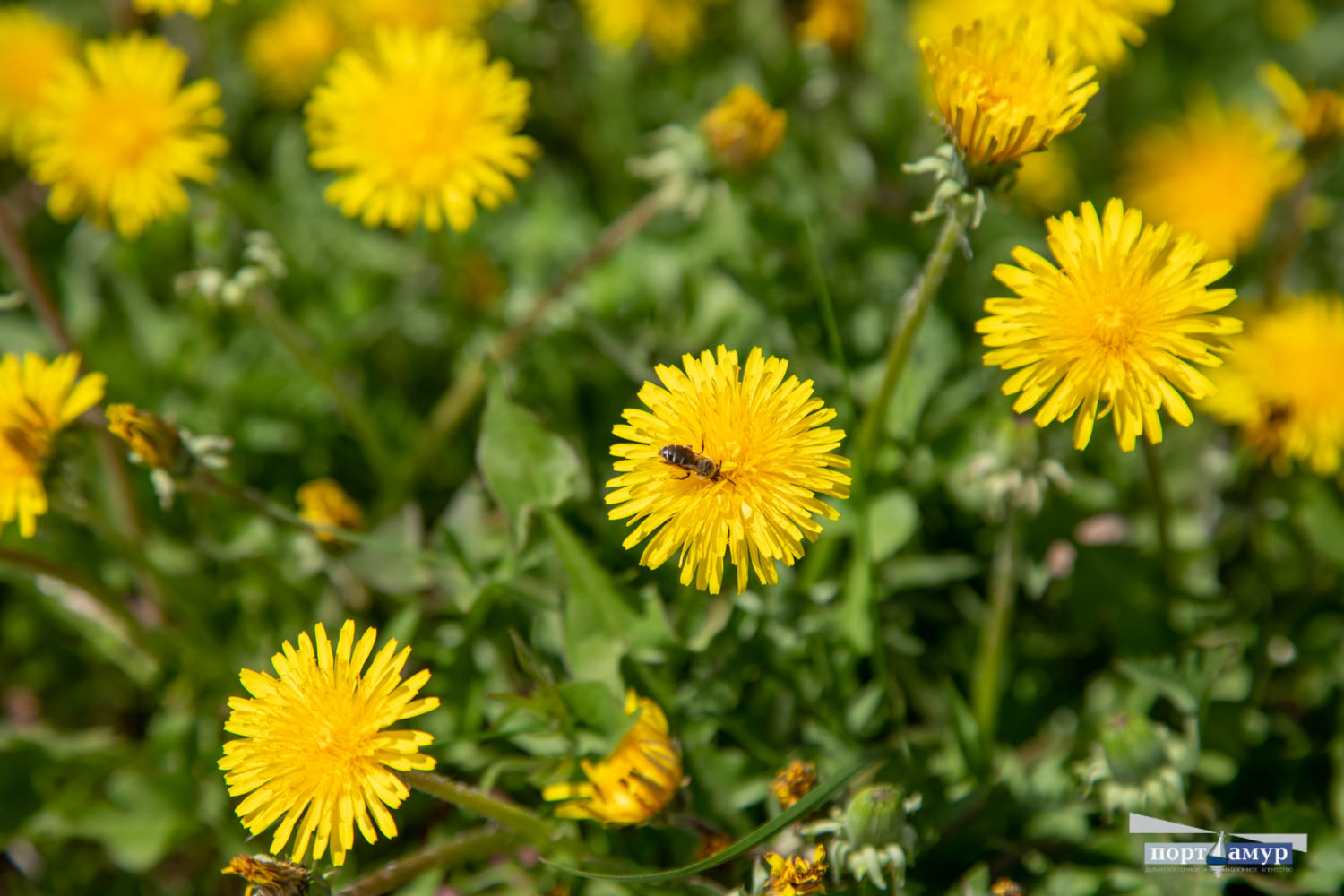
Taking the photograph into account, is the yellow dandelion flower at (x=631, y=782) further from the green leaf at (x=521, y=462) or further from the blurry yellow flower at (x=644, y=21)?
the blurry yellow flower at (x=644, y=21)

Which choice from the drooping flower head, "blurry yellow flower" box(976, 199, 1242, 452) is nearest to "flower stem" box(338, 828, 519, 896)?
"blurry yellow flower" box(976, 199, 1242, 452)

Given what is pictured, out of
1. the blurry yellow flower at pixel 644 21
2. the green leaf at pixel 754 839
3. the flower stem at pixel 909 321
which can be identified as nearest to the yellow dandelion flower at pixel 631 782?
the green leaf at pixel 754 839

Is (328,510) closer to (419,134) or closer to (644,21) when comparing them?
(419,134)

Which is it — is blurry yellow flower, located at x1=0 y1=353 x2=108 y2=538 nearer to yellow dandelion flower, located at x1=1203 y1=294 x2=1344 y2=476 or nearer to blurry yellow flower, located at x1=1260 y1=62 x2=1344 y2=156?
yellow dandelion flower, located at x1=1203 y1=294 x2=1344 y2=476

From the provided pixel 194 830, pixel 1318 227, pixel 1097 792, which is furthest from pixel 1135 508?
pixel 194 830

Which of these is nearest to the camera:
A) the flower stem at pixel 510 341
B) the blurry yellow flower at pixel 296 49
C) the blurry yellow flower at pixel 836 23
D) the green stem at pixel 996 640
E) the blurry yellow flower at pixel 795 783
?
the blurry yellow flower at pixel 795 783

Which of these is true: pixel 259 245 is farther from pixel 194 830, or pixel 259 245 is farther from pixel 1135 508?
pixel 1135 508

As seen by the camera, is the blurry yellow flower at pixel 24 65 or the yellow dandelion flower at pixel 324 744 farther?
the blurry yellow flower at pixel 24 65
